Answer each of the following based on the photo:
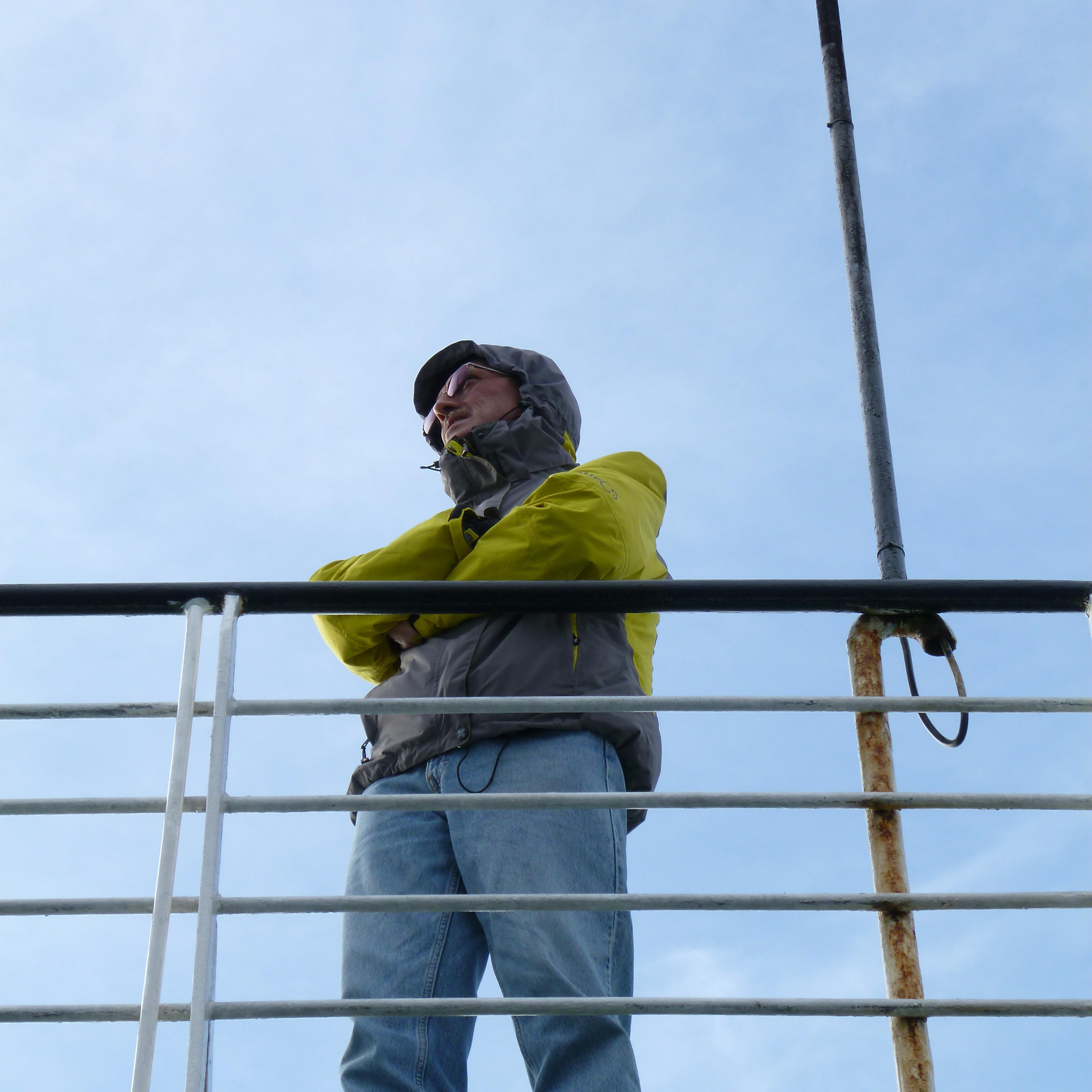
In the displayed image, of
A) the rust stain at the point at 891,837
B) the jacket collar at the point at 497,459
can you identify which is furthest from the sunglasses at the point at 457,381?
the rust stain at the point at 891,837

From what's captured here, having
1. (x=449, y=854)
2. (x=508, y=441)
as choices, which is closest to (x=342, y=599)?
(x=449, y=854)

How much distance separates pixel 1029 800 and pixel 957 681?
26 centimetres

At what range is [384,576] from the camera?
3.07 meters

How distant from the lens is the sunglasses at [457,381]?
3600 mm

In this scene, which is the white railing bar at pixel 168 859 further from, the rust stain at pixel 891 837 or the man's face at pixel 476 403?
the man's face at pixel 476 403

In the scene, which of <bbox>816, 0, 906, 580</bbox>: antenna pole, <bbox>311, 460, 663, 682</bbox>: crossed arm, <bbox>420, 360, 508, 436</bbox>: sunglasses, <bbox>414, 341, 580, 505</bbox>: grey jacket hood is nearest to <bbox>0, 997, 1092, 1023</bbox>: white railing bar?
<bbox>816, 0, 906, 580</bbox>: antenna pole

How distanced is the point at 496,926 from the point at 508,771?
30 cm

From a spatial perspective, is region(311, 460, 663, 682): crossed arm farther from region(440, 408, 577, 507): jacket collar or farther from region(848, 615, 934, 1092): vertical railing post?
region(848, 615, 934, 1092): vertical railing post

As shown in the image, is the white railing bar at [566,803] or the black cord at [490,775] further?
the black cord at [490,775]

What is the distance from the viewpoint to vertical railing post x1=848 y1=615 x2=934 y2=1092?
1958 millimetres

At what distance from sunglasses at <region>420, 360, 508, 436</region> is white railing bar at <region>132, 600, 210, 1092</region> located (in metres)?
1.53

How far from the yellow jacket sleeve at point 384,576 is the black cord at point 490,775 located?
0.40 meters

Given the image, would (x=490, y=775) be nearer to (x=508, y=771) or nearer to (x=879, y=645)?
(x=508, y=771)

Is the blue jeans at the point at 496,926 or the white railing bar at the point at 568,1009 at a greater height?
the blue jeans at the point at 496,926
